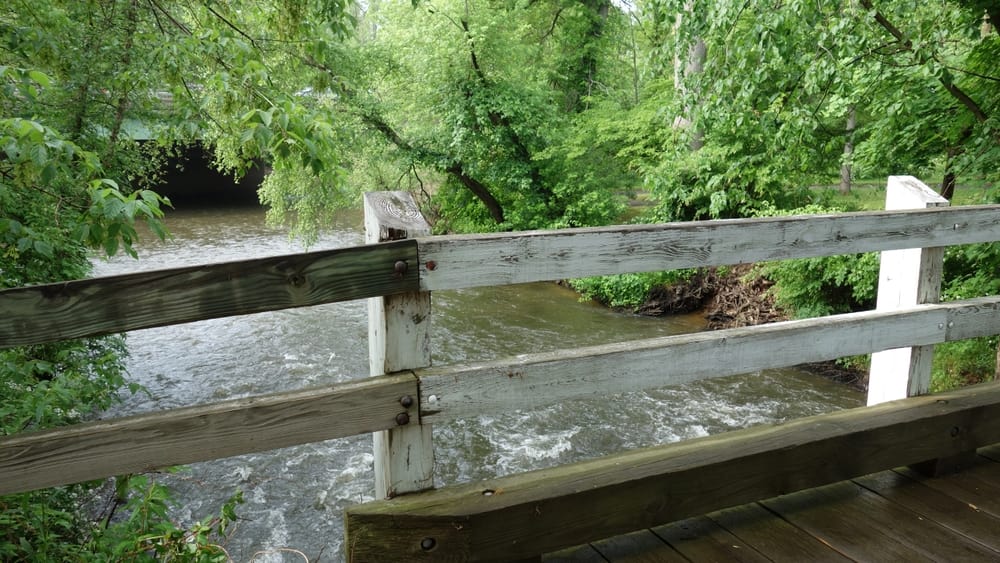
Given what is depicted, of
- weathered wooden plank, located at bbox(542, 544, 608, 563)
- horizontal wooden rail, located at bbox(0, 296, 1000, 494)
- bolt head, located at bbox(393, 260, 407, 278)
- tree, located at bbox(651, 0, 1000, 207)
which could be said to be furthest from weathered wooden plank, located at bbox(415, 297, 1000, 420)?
tree, located at bbox(651, 0, 1000, 207)

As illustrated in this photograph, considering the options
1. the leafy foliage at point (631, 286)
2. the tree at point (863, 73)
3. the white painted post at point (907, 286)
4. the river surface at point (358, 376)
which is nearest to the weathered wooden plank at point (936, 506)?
the white painted post at point (907, 286)

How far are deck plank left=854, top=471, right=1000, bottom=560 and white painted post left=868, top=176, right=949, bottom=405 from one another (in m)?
0.36

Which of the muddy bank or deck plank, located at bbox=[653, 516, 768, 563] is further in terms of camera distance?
the muddy bank

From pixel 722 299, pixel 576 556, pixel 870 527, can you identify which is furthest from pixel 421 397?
pixel 722 299

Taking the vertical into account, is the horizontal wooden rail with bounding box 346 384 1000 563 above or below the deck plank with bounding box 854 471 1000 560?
above

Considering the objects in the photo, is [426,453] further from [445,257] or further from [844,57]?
[844,57]

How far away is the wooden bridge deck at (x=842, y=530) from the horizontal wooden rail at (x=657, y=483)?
0.08 m

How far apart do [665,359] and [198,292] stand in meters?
1.41

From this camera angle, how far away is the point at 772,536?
2.38m

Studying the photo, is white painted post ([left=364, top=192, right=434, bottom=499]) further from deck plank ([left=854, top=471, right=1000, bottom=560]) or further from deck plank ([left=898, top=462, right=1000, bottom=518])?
deck plank ([left=898, top=462, right=1000, bottom=518])

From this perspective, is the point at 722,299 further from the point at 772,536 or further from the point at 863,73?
the point at 772,536

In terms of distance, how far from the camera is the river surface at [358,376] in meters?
6.33

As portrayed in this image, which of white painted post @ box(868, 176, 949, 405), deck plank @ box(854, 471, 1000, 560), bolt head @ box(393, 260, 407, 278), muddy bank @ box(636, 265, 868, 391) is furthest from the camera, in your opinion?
muddy bank @ box(636, 265, 868, 391)

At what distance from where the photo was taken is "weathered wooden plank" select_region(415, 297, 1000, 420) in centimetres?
207
